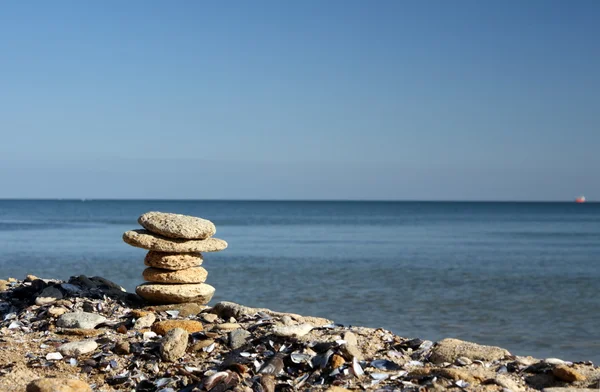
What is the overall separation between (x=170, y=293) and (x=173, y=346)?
8.37 feet

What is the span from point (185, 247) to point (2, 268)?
41.0ft

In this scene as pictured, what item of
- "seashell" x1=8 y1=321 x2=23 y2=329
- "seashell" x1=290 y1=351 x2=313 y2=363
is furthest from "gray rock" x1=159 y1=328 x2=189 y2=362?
"seashell" x1=8 y1=321 x2=23 y2=329

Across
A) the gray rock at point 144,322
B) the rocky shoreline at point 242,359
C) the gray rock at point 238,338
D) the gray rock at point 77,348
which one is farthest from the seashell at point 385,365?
the gray rock at point 144,322

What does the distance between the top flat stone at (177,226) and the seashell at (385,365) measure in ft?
12.7

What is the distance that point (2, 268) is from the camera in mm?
19562

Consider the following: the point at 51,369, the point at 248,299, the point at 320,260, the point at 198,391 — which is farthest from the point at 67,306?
the point at 320,260

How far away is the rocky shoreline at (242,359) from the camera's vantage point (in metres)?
5.66

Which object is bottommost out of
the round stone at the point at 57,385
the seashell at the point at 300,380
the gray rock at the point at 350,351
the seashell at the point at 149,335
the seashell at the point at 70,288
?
the round stone at the point at 57,385

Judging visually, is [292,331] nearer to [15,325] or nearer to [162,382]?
[162,382]

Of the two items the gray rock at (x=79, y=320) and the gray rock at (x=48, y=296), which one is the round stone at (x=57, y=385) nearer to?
the gray rock at (x=79, y=320)

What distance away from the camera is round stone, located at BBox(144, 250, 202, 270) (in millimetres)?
9289

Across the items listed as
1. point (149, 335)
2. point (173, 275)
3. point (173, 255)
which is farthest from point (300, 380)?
point (173, 255)

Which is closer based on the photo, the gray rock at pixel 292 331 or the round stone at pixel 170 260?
the gray rock at pixel 292 331

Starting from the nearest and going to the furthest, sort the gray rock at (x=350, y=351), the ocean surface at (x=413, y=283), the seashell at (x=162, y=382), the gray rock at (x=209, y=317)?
1. the seashell at (x=162, y=382)
2. the gray rock at (x=350, y=351)
3. the gray rock at (x=209, y=317)
4. the ocean surface at (x=413, y=283)
